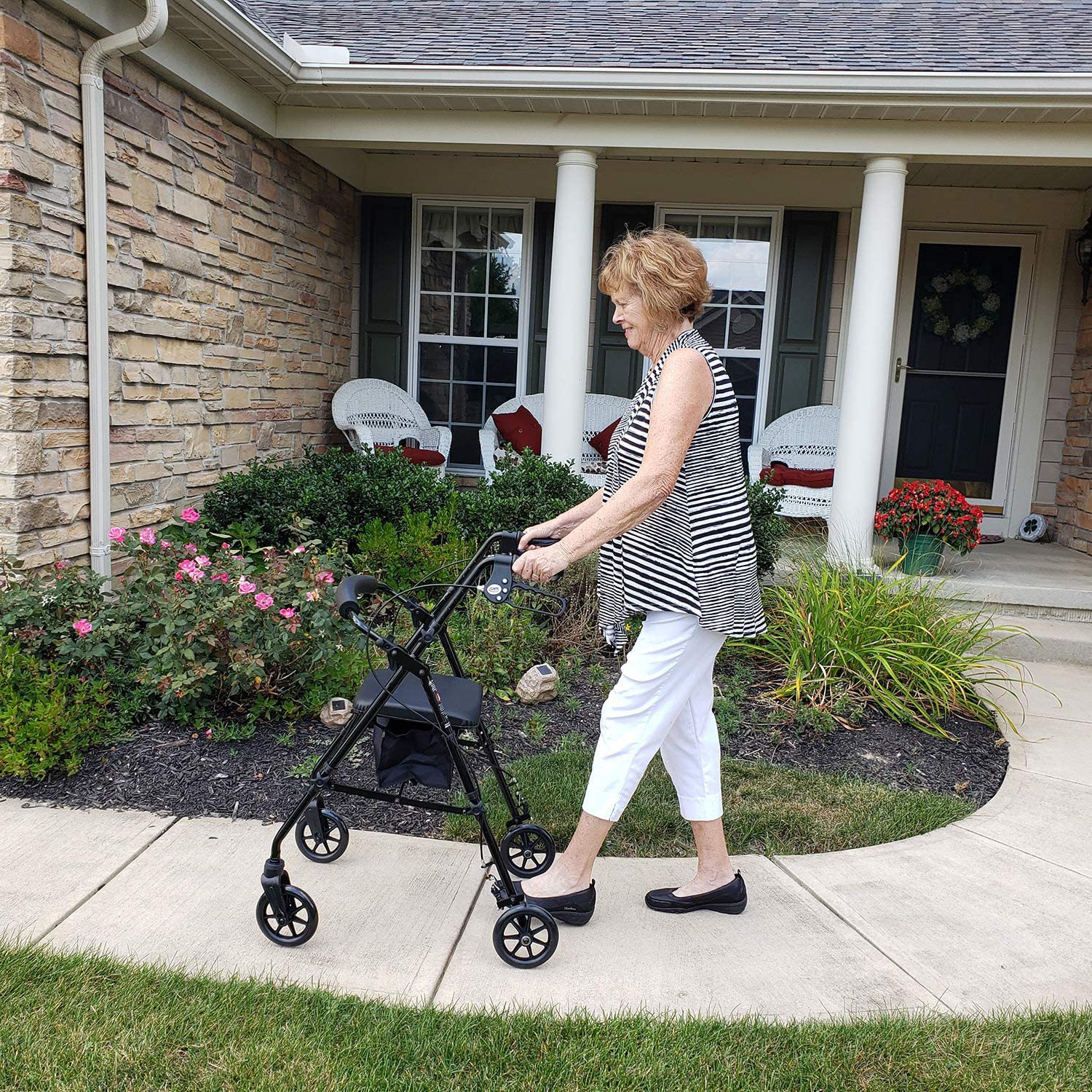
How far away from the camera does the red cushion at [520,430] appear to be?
7.36m

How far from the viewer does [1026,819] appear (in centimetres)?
348

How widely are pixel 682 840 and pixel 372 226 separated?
629 centimetres

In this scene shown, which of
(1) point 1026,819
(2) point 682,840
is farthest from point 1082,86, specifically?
(2) point 682,840

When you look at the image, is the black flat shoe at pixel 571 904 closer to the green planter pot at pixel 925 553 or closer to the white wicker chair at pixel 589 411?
the green planter pot at pixel 925 553

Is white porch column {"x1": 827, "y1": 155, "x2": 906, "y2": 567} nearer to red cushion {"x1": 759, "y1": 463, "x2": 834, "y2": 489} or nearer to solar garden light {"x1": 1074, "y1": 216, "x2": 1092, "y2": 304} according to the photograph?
red cushion {"x1": 759, "y1": 463, "x2": 834, "y2": 489}

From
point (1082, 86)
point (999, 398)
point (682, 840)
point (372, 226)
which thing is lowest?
point (682, 840)

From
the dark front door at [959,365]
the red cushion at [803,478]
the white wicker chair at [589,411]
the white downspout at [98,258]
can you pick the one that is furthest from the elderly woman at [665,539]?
the dark front door at [959,365]

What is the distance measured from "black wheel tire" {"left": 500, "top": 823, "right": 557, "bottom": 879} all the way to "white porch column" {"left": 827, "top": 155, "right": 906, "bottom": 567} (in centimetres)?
357

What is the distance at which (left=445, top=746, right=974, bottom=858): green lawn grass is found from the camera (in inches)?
126

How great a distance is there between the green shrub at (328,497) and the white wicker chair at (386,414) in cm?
144

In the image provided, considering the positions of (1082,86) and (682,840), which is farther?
(1082,86)

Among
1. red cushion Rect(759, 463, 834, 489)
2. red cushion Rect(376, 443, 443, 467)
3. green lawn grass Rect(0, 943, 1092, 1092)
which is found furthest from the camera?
red cushion Rect(376, 443, 443, 467)

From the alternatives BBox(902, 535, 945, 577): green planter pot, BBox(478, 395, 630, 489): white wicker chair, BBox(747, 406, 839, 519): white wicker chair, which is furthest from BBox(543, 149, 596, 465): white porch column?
BBox(902, 535, 945, 577): green planter pot

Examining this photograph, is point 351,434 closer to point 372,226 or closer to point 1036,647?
point 372,226
